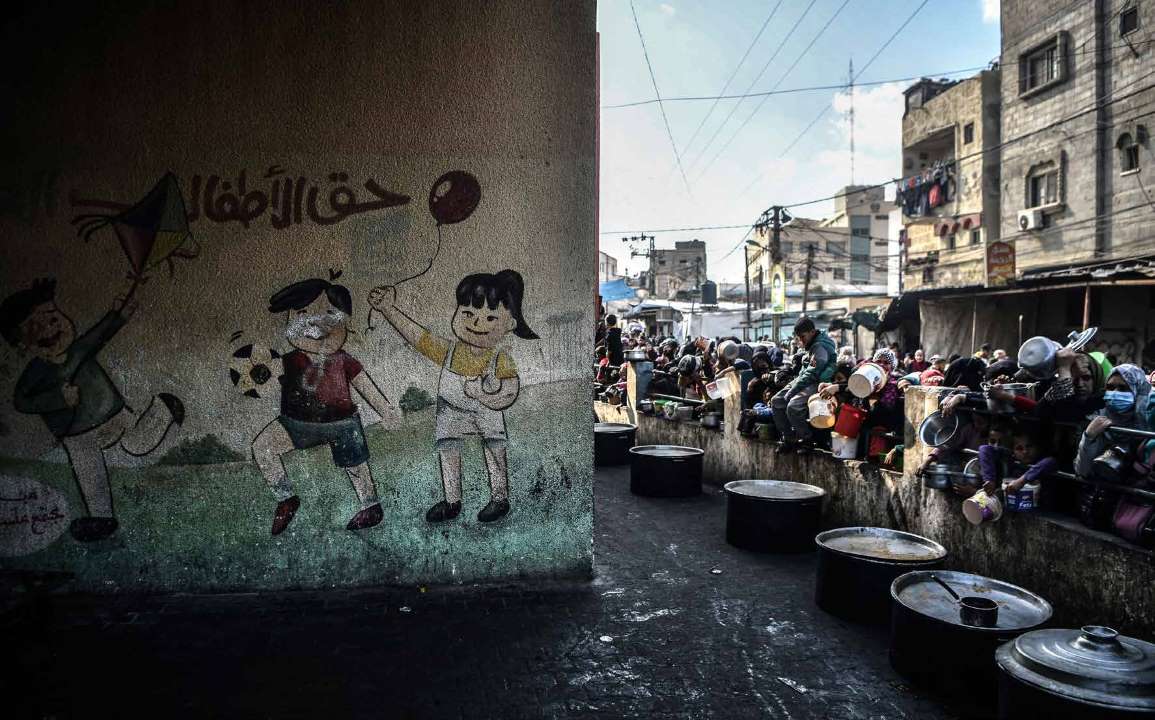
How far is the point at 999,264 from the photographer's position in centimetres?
1930

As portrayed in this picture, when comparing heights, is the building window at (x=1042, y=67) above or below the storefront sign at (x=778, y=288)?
above

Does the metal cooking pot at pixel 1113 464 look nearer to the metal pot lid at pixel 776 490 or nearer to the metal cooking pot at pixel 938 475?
the metal cooking pot at pixel 938 475

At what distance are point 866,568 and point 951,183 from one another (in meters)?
30.0

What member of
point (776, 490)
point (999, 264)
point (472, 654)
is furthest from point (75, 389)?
point (999, 264)

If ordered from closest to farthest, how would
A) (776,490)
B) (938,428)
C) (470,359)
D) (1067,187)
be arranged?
(470,359) < (938,428) < (776,490) < (1067,187)

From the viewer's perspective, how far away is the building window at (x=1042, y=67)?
2283 cm

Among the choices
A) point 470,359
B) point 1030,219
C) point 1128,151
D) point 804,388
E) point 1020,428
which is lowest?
point 1020,428

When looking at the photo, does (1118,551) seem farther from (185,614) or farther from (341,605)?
(185,614)

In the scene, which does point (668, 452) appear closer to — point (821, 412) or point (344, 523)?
point (821, 412)

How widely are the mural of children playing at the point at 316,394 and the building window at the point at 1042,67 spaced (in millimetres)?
25644

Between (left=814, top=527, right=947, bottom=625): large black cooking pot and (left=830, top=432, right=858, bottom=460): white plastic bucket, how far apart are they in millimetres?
1949

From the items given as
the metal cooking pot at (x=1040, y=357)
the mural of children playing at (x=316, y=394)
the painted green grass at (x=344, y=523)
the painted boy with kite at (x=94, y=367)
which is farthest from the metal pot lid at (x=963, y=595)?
the painted boy with kite at (x=94, y=367)

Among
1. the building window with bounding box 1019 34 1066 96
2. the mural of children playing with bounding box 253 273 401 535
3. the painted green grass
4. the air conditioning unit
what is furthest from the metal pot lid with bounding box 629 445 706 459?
the building window with bounding box 1019 34 1066 96

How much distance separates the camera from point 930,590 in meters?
5.09
